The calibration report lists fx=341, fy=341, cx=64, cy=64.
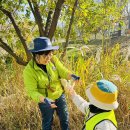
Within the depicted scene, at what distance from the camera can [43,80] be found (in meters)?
3.48

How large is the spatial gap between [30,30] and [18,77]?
94cm

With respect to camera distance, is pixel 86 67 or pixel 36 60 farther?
pixel 86 67

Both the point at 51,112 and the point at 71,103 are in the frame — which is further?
the point at 71,103

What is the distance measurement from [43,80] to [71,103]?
4.13ft

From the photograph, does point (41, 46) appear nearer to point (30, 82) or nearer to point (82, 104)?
point (30, 82)

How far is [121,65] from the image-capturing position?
16.2 ft

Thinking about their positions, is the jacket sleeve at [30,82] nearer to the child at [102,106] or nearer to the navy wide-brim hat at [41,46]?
the navy wide-brim hat at [41,46]

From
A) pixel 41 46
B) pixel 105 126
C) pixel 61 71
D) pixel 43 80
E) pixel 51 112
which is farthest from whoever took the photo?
pixel 51 112

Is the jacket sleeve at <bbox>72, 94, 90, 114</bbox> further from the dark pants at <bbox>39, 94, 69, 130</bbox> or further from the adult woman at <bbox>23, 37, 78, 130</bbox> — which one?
the dark pants at <bbox>39, 94, 69, 130</bbox>

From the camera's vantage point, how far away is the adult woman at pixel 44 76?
3383mm

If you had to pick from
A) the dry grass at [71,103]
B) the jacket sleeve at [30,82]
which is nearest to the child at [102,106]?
the jacket sleeve at [30,82]

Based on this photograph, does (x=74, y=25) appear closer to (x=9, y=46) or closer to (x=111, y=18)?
(x=111, y=18)

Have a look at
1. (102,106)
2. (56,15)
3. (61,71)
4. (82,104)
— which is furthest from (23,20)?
(102,106)

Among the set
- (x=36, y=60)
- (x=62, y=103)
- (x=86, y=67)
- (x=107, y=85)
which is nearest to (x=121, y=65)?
(x=86, y=67)
